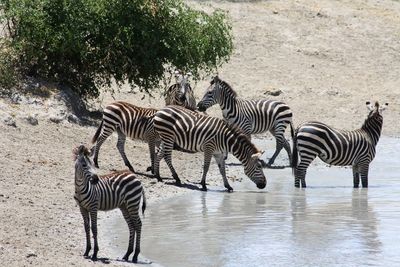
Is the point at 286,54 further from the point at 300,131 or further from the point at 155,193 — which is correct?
the point at 155,193

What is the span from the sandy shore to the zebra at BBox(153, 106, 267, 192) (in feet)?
2.04

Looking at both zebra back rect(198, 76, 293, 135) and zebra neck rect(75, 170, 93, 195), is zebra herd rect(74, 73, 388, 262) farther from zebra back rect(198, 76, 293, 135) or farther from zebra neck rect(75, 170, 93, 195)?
zebra neck rect(75, 170, 93, 195)

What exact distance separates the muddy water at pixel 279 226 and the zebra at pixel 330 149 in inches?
13.1

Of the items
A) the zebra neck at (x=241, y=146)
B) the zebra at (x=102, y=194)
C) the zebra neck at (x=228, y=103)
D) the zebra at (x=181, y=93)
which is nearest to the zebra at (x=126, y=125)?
the zebra neck at (x=241, y=146)

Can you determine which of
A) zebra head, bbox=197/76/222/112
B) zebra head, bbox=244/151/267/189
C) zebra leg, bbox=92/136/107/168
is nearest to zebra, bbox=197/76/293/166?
zebra head, bbox=197/76/222/112

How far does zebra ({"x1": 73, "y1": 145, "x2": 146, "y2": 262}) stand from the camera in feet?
37.7

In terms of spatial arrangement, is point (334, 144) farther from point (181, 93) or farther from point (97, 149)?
point (97, 149)

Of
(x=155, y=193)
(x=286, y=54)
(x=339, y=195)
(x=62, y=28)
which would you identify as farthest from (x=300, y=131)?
(x=286, y=54)

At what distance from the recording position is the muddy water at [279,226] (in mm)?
12852

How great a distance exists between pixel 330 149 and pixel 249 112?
309 centimetres

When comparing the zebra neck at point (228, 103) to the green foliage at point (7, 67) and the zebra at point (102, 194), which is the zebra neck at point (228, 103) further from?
the zebra at point (102, 194)

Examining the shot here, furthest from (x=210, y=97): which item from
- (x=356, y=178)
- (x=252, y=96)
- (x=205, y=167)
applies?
(x=252, y=96)

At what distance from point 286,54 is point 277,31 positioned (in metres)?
1.30

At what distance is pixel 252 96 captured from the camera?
90.0 feet
